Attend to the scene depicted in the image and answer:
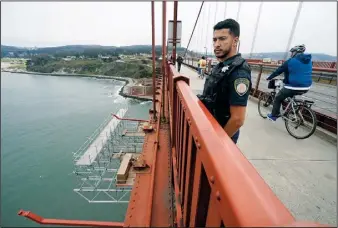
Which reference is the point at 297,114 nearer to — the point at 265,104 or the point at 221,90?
the point at 265,104

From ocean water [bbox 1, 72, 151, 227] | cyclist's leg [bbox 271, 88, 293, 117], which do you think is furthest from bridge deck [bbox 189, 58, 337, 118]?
ocean water [bbox 1, 72, 151, 227]

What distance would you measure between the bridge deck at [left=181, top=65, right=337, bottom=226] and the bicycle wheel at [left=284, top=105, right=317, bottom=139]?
5.2 inches

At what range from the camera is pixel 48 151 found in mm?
30938

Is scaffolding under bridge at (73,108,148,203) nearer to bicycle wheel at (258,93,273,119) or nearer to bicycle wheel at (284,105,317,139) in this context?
bicycle wheel at (258,93,273,119)

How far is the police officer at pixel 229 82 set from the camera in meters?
1.67

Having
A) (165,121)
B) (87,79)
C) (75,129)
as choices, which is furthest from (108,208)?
(87,79)

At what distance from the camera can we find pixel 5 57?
175000mm

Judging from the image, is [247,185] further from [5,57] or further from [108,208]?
[5,57]

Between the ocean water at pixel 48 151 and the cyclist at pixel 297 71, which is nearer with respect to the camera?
the cyclist at pixel 297 71

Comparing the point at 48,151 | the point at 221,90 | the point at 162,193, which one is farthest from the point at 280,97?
the point at 48,151

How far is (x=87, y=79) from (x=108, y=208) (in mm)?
97028

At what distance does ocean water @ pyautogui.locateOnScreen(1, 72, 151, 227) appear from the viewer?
1838 centimetres

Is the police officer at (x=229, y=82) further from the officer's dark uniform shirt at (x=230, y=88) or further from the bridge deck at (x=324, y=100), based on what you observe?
the bridge deck at (x=324, y=100)

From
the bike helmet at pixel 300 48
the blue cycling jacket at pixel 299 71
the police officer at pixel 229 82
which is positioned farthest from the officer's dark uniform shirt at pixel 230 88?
the bike helmet at pixel 300 48
